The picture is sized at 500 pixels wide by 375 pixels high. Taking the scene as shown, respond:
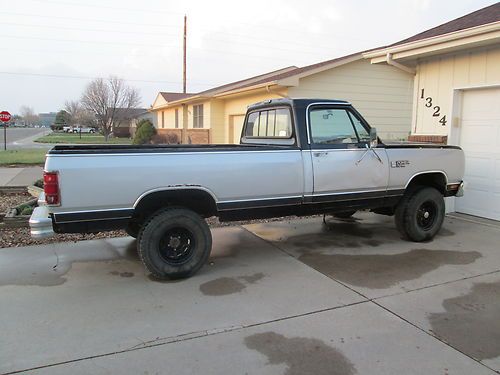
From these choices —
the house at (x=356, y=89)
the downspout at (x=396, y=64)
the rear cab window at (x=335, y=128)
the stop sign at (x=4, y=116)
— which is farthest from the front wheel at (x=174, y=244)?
the stop sign at (x=4, y=116)

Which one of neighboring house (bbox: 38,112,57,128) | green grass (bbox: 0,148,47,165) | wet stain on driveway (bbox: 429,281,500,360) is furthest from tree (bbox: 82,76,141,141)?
neighboring house (bbox: 38,112,57,128)

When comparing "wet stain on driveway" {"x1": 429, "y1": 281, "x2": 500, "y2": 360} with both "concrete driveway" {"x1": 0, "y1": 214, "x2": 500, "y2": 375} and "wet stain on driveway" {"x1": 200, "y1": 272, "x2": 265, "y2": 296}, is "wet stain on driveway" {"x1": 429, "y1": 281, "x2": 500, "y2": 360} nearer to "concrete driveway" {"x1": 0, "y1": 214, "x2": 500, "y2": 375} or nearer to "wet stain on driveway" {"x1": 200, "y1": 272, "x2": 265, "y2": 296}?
"concrete driveway" {"x1": 0, "y1": 214, "x2": 500, "y2": 375}

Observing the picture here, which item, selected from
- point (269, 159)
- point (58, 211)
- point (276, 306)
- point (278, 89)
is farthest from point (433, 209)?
point (278, 89)

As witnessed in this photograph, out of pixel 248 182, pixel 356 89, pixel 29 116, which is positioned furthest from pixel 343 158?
pixel 29 116

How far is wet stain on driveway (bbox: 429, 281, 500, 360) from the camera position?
3.55 m

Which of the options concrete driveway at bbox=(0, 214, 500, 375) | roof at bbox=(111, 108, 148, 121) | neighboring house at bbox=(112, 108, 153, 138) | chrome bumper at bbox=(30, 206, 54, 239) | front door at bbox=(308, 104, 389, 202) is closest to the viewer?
concrete driveway at bbox=(0, 214, 500, 375)

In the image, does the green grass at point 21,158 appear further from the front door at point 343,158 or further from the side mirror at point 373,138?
the side mirror at point 373,138

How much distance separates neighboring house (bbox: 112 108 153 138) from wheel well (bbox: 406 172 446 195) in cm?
4612

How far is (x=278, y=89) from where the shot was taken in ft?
44.7

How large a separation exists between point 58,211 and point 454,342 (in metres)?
3.81

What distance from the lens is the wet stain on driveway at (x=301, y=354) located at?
3219 millimetres

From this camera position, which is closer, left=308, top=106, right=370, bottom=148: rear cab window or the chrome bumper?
the chrome bumper

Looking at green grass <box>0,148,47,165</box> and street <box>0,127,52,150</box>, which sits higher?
street <box>0,127,52,150</box>

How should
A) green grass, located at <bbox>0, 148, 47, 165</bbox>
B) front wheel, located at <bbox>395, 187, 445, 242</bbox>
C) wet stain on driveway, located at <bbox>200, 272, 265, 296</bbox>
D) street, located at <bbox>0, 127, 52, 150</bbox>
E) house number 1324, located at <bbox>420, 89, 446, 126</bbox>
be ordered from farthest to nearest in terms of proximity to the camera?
street, located at <bbox>0, 127, 52, 150</bbox>, green grass, located at <bbox>0, 148, 47, 165</bbox>, house number 1324, located at <bbox>420, 89, 446, 126</bbox>, front wheel, located at <bbox>395, 187, 445, 242</bbox>, wet stain on driveway, located at <bbox>200, 272, 265, 296</bbox>
